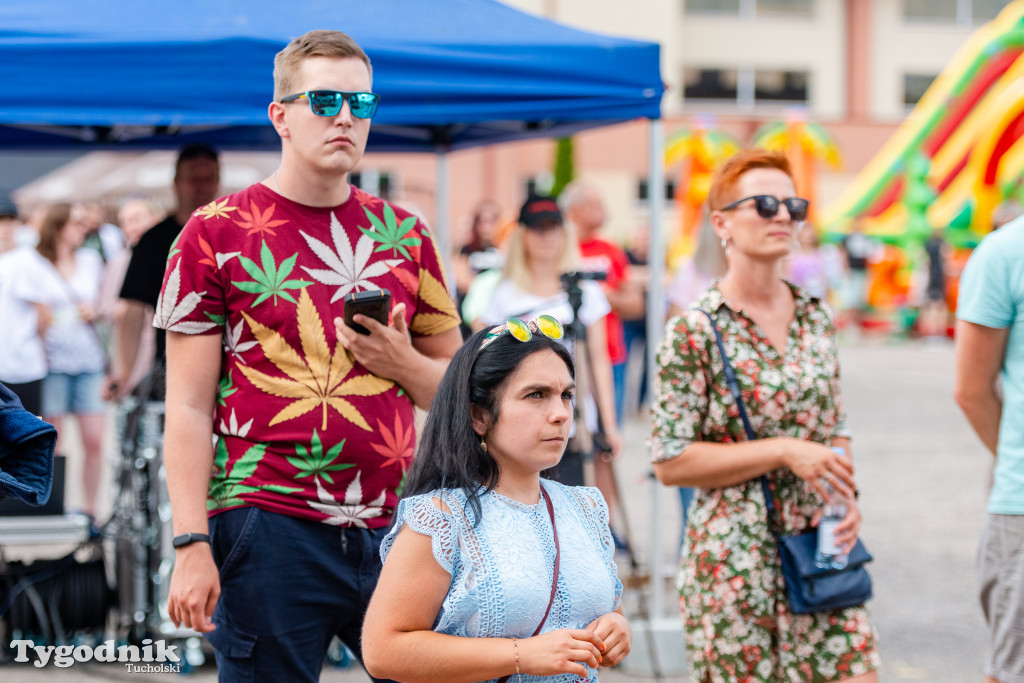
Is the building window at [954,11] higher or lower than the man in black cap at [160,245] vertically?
higher

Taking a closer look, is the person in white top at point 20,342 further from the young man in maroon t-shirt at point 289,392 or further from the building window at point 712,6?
the building window at point 712,6

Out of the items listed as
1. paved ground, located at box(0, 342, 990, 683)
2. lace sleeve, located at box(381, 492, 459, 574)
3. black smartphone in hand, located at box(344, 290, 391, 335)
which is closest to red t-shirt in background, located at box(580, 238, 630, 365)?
paved ground, located at box(0, 342, 990, 683)

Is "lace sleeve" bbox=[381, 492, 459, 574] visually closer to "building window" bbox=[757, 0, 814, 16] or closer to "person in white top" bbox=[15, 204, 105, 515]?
"person in white top" bbox=[15, 204, 105, 515]

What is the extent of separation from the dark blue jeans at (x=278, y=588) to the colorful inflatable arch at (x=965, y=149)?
2141cm

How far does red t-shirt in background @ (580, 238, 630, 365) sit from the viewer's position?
22.2ft

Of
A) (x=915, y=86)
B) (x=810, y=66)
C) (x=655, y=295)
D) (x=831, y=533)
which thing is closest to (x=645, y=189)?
(x=810, y=66)

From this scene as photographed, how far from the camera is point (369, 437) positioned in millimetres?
2436

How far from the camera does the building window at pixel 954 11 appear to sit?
35.2m

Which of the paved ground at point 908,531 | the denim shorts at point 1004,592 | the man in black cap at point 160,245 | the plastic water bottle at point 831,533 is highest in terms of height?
the man in black cap at point 160,245

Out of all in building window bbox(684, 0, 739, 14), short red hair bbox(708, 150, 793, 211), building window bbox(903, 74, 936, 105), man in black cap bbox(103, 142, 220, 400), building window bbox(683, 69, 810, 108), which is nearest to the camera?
short red hair bbox(708, 150, 793, 211)

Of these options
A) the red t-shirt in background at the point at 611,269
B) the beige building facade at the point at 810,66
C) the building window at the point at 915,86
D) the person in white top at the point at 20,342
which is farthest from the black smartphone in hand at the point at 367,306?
the building window at the point at 915,86

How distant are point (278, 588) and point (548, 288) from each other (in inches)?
126

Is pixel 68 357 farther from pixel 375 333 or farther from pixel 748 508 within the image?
pixel 748 508

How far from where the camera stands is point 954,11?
3569 cm
